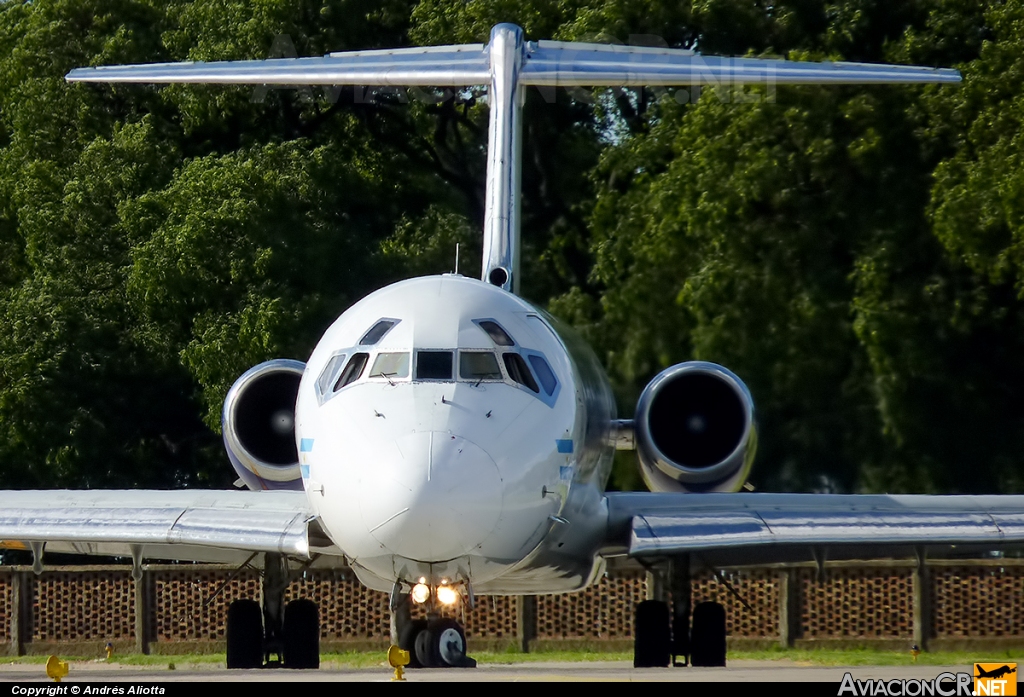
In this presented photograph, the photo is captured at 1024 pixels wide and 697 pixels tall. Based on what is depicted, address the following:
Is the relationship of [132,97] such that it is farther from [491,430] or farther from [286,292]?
[491,430]

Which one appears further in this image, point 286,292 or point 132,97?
point 132,97

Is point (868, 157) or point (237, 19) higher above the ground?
point (237, 19)

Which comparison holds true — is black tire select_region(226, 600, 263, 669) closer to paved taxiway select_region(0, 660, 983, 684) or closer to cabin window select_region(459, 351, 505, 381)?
paved taxiway select_region(0, 660, 983, 684)

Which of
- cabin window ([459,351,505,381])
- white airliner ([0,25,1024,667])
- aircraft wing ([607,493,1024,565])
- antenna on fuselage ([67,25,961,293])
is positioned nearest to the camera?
white airliner ([0,25,1024,667])

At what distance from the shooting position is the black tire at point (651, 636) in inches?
530

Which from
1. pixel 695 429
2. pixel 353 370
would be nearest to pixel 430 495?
pixel 353 370

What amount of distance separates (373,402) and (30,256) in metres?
14.1

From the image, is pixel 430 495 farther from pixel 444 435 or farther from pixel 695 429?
pixel 695 429

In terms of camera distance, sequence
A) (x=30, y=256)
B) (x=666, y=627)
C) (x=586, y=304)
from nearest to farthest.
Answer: (x=666, y=627) → (x=586, y=304) → (x=30, y=256)

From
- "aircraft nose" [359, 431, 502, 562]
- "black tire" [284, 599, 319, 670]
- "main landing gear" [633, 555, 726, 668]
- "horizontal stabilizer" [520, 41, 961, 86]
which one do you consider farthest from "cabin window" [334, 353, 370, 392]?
"horizontal stabilizer" [520, 41, 961, 86]

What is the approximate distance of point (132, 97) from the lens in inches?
945

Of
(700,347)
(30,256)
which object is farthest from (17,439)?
(700,347)

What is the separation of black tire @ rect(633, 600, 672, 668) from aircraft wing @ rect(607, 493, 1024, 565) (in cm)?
91

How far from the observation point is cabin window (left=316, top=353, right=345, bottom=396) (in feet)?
35.0
